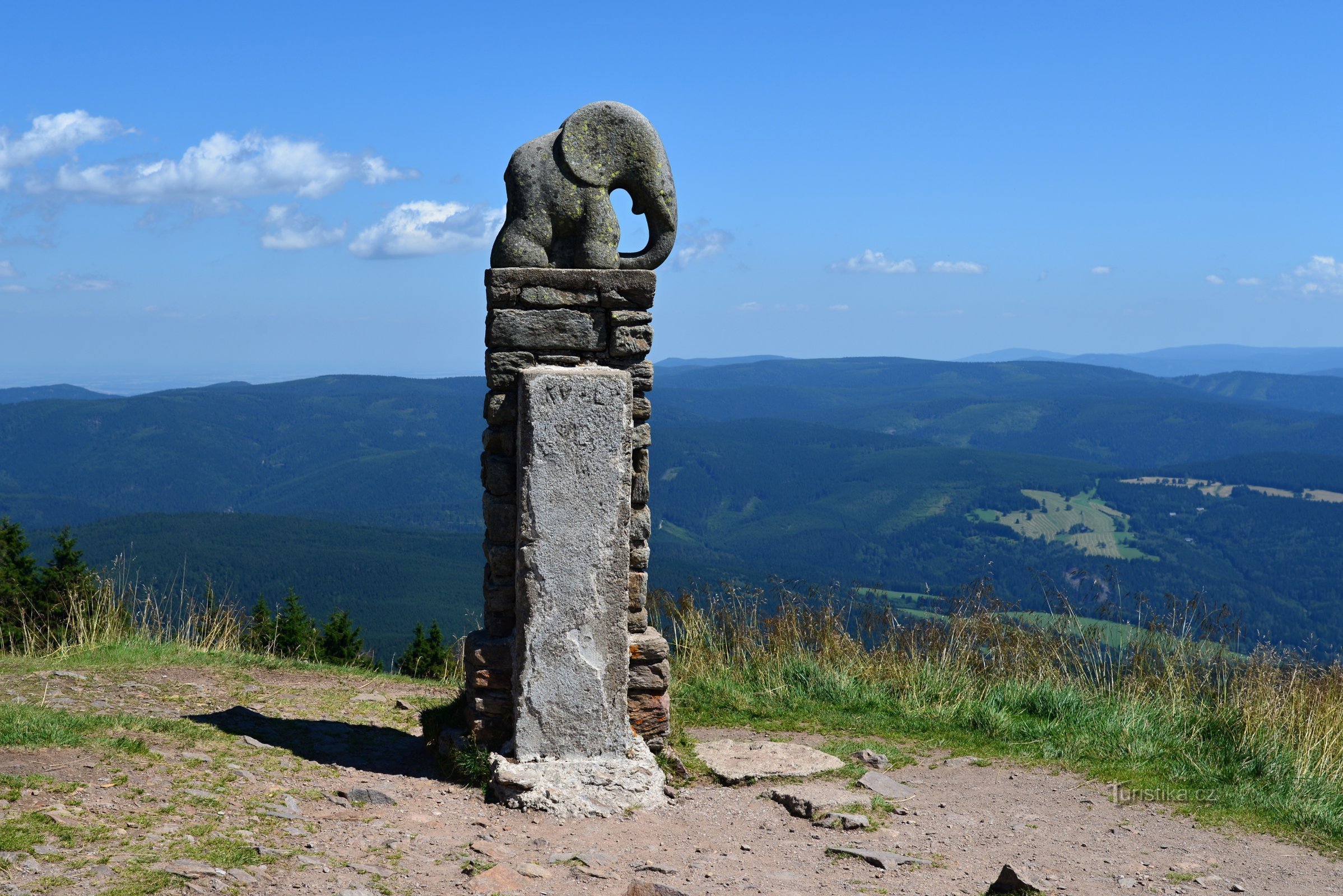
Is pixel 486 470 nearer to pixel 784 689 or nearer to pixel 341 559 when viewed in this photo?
pixel 784 689

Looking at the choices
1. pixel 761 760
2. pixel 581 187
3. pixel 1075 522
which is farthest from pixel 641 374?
pixel 1075 522

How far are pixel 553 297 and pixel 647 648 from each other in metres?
2.19

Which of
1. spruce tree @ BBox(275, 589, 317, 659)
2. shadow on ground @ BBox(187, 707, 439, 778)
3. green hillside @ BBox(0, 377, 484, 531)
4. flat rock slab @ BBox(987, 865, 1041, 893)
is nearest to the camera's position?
flat rock slab @ BBox(987, 865, 1041, 893)

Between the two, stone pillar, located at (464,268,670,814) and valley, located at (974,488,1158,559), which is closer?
stone pillar, located at (464,268,670,814)

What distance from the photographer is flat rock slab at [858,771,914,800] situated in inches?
250

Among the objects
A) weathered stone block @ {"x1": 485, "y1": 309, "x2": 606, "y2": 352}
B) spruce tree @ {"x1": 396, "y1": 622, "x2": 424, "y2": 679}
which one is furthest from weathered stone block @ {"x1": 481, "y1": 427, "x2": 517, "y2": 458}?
spruce tree @ {"x1": 396, "y1": 622, "x2": 424, "y2": 679}

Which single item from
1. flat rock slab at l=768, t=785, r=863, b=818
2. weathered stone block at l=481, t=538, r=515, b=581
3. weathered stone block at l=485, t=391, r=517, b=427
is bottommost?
flat rock slab at l=768, t=785, r=863, b=818

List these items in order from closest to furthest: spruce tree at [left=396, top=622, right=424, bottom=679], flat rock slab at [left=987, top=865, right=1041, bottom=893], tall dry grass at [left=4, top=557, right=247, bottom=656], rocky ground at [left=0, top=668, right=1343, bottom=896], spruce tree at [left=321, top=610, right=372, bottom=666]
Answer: rocky ground at [left=0, top=668, right=1343, bottom=896] → flat rock slab at [left=987, top=865, right=1041, bottom=893] → tall dry grass at [left=4, top=557, right=247, bottom=656] → spruce tree at [left=396, top=622, right=424, bottom=679] → spruce tree at [left=321, top=610, right=372, bottom=666]

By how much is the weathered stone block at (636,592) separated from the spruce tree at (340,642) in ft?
19.9

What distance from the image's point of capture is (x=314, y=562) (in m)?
65.1

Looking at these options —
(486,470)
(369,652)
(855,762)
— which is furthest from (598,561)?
(369,652)

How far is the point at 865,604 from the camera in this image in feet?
33.6

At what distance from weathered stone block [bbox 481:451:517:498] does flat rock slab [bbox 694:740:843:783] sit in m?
2.17

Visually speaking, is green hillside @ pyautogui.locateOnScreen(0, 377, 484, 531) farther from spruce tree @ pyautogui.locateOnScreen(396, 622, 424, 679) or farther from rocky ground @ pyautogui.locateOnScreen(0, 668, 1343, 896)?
rocky ground @ pyautogui.locateOnScreen(0, 668, 1343, 896)
